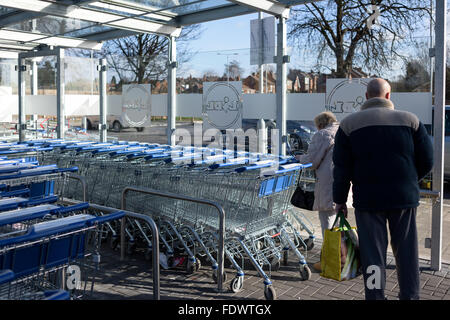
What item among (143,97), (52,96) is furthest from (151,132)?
(52,96)

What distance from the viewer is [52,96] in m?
10.5

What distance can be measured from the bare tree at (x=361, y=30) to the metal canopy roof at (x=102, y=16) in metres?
0.49

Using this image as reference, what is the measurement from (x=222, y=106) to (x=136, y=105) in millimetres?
2075

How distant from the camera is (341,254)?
12.5ft

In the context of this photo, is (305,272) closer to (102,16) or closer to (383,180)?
(383,180)

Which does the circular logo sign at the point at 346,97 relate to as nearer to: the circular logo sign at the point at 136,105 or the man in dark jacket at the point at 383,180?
the man in dark jacket at the point at 383,180

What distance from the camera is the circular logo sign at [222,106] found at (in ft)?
24.3

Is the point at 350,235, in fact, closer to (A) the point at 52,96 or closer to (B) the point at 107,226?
(B) the point at 107,226

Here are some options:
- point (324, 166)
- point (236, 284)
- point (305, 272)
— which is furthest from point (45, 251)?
point (324, 166)

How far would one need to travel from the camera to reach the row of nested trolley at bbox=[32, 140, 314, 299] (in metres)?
4.84

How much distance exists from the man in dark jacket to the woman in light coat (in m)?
1.58

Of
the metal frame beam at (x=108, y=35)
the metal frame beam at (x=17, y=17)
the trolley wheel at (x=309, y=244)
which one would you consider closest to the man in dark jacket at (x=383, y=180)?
the trolley wheel at (x=309, y=244)

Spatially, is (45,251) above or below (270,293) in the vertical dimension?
above

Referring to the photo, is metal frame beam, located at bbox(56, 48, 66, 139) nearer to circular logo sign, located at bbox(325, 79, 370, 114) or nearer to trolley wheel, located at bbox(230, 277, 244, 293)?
circular logo sign, located at bbox(325, 79, 370, 114)
